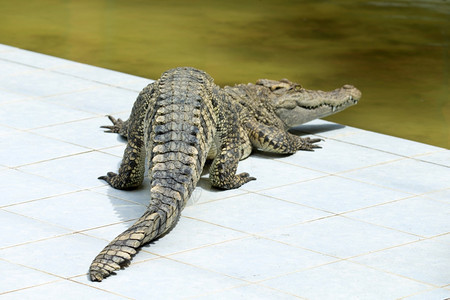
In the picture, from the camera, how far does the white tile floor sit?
5.43m

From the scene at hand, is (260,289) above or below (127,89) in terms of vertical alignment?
below

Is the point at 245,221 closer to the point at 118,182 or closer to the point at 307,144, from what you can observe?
the point at 118,182

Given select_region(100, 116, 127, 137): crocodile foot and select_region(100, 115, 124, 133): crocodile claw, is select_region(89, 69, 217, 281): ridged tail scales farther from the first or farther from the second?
select_region(100, 115, 124, 133): crocodile claw

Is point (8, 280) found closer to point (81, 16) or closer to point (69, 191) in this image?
point (69, 191)

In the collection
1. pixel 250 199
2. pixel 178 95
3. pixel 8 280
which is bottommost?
pixel 8 280

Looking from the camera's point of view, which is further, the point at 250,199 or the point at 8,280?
the point at 250,199

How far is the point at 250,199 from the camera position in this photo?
688 centimetres

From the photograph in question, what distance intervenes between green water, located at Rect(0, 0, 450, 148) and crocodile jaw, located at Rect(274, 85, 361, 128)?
1.00m

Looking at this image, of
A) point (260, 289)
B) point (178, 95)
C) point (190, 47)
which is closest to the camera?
point (260, 289)

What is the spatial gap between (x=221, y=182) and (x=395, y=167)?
5.58ft

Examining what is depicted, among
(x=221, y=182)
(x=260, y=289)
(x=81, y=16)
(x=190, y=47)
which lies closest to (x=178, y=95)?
(x=221, y=182)

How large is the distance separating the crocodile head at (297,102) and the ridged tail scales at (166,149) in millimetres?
1334

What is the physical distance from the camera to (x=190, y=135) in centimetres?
646

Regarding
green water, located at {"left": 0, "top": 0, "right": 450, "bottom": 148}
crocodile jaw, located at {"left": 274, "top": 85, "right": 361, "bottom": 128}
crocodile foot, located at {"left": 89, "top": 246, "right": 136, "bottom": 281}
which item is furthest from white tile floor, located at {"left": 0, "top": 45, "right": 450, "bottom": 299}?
green water, located at {"left": 0, "top": 0, "right": 450, "bottom": 148}
